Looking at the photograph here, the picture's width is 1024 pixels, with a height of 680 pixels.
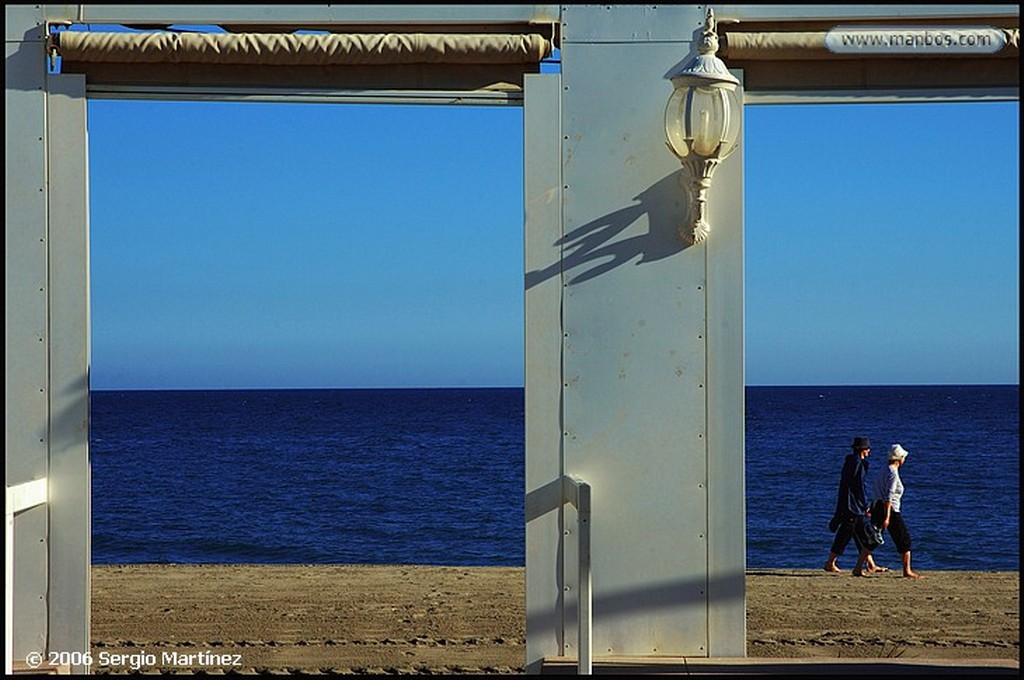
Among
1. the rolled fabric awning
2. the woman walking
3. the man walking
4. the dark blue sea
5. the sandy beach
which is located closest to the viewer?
the rolled fabric awning

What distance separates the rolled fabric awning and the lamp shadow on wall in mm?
554

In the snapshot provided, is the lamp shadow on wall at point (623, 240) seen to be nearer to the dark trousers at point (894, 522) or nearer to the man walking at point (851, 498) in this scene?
the man walking at point (851, 498)

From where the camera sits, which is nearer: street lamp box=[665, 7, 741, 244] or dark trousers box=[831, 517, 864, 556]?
street lamp box=[665, 7, 741, 244]

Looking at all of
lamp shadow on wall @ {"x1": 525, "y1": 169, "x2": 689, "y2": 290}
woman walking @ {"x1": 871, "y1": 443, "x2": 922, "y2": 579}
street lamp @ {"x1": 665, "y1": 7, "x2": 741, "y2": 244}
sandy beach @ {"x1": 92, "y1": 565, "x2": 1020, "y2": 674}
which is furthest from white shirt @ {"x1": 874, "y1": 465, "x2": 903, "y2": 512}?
street lamp @ {"x1": 665, "y1": 7, "x2": 741, "y2": 244}

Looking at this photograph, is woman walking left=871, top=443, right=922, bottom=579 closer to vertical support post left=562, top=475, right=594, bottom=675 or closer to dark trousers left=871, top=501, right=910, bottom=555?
dark trousers left=871, top=501, right=910, bottom=555

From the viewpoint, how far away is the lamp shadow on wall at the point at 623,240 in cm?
385

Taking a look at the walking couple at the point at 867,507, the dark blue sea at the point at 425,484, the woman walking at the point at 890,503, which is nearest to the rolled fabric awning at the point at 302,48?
the walking couple at the point at 867,507

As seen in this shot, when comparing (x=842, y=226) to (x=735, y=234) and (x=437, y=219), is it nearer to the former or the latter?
(x=437, y=219)

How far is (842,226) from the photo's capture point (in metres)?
39.7

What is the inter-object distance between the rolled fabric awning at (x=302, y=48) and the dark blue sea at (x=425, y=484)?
15.7 metres

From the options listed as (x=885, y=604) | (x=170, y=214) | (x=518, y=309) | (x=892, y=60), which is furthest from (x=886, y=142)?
(x=892, y=60)

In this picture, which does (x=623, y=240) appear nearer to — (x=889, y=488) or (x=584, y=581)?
(x=584, y=581)

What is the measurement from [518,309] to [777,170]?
29.2ft

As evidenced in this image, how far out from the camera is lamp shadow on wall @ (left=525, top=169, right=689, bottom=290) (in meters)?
3.85
